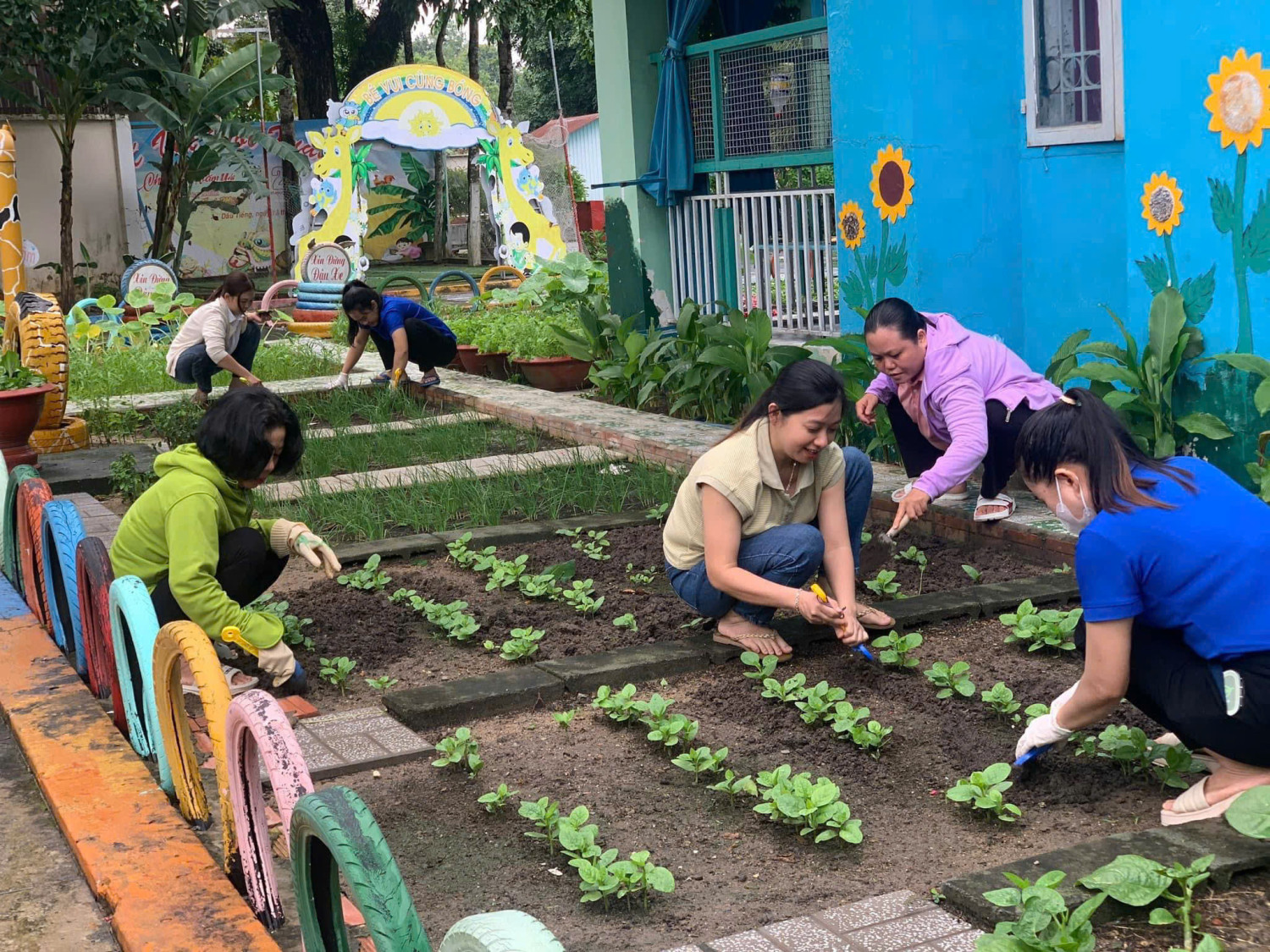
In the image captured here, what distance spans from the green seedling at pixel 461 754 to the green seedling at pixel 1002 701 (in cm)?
141

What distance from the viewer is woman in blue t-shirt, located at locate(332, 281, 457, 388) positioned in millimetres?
9891

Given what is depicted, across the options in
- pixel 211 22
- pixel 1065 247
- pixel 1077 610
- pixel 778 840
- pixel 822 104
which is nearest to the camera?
pixel 778 840

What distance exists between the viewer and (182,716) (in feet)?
10.5

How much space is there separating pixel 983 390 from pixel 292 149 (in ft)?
57.7

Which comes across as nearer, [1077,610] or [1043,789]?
[1043,789]

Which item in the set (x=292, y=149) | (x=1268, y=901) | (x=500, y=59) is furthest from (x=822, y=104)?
(x=500, y=59)

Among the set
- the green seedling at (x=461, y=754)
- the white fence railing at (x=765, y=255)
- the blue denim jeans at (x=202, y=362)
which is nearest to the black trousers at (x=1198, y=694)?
the green seedling at (x=461, y=754)

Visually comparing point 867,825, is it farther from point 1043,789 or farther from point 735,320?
point 735,320

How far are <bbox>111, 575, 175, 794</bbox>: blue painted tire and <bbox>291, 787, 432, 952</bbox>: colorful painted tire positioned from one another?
1.19 m

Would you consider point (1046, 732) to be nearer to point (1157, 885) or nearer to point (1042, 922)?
point (1157, 885)

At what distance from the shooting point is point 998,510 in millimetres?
5551

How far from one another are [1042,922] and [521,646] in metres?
2.41

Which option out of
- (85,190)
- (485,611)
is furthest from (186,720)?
(85,190)

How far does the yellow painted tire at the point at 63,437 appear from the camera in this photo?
820 cm
